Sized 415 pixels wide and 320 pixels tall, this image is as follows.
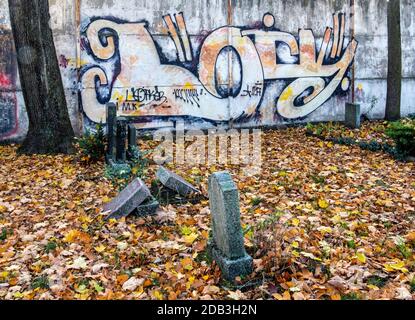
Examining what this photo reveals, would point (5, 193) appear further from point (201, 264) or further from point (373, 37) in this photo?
point (373, 37)

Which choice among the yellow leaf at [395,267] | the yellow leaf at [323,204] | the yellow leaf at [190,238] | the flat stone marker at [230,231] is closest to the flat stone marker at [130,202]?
the yellow leaf at [190,238]

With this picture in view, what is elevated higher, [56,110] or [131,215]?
[56,110]

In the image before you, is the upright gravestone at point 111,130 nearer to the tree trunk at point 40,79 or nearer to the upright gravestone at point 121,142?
the upright gravestone at point 121,142

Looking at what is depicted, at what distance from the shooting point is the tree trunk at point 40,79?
8.41 meters

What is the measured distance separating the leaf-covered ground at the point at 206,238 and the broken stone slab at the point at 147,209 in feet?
0.45

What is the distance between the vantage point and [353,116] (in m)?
11.8

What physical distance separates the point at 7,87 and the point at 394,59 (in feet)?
32.3

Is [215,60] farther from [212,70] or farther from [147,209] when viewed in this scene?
[147,209]

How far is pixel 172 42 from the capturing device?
36.7ft

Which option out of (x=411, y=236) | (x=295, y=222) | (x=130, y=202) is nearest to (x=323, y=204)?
(x=295, y=222)

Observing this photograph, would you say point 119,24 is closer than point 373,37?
Yes

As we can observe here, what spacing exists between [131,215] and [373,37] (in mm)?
10208
